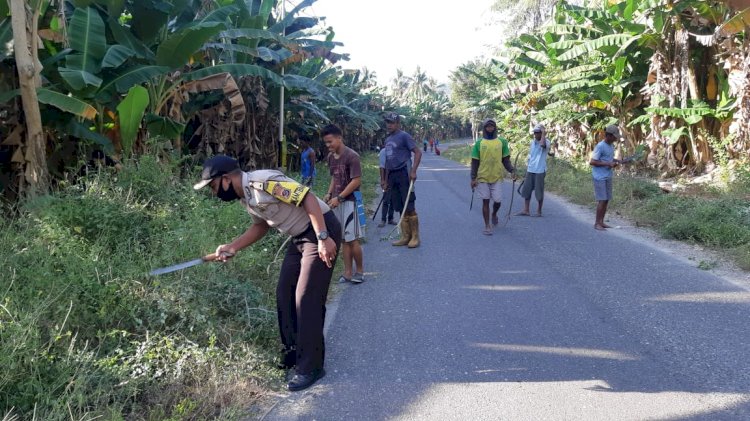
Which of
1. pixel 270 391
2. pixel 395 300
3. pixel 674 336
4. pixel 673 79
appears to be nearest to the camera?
pixel 270 391

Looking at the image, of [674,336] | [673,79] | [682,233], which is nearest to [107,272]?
[674,336]

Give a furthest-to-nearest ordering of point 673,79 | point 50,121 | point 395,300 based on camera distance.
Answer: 1. point 673,79
2. point 50,121
3. point 395,300

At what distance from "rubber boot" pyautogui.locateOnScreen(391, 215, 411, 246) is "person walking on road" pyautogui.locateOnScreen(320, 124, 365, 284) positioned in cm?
196

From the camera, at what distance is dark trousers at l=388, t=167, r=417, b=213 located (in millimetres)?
8680

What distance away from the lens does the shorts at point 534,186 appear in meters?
11.4

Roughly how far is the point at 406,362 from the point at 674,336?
2.19 m

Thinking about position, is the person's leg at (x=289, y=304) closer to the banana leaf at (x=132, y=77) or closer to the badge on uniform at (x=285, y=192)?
the badge on uniform at (x=285, y=192)

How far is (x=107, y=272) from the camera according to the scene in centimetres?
472

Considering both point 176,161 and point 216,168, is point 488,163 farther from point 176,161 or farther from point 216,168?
point 216,168

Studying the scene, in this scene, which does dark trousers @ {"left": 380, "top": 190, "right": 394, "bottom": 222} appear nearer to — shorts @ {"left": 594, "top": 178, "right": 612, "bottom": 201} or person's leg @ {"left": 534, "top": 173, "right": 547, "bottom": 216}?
person's leg @ {"left": 534, "top": 173, "right": 547, "bottom": 216}

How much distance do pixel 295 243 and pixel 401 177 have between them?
453 cm

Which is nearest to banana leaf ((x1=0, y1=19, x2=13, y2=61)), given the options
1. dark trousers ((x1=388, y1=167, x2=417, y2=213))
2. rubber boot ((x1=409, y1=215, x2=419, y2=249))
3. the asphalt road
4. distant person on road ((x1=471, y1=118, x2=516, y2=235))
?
the asphalt road

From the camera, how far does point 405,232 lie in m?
8.80

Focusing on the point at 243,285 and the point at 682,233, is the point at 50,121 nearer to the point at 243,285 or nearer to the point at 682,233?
the point at 243,285
